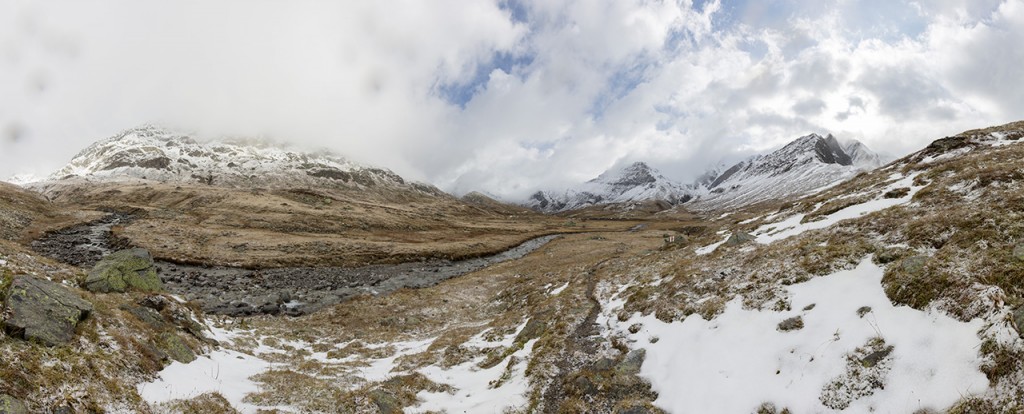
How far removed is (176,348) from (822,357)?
70.0 ft

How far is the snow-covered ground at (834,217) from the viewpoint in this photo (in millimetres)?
21047

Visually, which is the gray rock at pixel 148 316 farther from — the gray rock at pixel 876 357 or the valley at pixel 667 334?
the gray rock at pixel 876 357

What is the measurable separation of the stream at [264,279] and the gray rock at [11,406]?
76.6ft

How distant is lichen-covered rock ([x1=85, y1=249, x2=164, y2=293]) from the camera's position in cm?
1847

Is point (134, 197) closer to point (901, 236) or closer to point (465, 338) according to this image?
point (465, 338)

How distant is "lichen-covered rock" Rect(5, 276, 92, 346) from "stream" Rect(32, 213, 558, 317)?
1773 cm

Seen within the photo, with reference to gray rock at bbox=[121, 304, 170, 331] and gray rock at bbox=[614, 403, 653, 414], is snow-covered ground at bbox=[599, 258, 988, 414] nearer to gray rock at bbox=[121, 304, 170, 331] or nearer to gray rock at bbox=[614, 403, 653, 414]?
gray rock at bbox=[614, 403, 653, 414]

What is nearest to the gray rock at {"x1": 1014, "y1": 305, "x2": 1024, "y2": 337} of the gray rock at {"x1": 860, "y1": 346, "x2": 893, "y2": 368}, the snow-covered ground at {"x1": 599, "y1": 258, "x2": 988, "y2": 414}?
the snow-covered ground at {"x1": 599, "y1": 258, "x2": 988, "y2": 414}

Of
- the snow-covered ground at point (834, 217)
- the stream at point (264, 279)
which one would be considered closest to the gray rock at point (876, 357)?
the snow-covered ground at point (834, 217)

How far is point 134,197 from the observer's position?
434 feet

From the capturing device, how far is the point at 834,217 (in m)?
22.9

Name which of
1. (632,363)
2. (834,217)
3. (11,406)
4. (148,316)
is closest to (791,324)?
(632,363)

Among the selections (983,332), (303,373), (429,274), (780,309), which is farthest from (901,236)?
(429,274)

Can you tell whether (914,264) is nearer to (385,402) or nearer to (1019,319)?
(1019,319)
